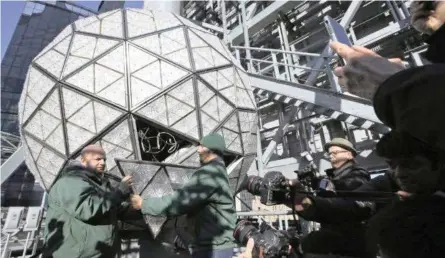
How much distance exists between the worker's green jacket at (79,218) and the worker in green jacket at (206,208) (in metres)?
0.29

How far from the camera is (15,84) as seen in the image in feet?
77.1

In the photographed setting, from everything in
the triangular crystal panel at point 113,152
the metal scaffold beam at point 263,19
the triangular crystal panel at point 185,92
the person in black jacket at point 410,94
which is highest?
the metal scaffold beam at point 263,19

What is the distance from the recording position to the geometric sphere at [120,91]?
2.65m

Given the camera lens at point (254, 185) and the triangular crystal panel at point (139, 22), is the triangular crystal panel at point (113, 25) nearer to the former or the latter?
the triangular crystal panel at point (139, 22)

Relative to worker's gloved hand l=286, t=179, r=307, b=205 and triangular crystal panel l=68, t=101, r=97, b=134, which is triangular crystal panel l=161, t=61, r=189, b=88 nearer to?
triangular crystal panel l=68, t=101, r=97, b=134

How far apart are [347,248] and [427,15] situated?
1988 mm

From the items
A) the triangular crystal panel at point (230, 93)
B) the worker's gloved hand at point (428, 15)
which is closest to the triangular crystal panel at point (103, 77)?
the triangular crystal panel at point (230, 93)

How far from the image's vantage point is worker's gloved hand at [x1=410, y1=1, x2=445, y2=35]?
0.73m

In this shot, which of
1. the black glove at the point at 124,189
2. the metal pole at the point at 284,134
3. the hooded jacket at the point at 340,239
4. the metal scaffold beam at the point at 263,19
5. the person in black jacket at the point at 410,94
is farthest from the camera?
the metal pole at the point at 284,134

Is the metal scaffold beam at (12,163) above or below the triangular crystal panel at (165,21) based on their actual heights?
below

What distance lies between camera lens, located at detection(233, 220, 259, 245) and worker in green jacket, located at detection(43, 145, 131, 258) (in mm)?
1040

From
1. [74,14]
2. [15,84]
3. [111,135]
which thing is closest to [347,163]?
[111,135]

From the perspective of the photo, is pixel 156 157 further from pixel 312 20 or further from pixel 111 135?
pixel 312 20

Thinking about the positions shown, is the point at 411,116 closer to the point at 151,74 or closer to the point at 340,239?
the point at 340,239
